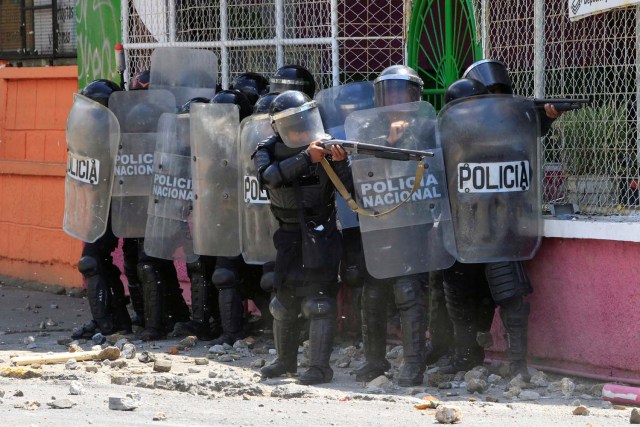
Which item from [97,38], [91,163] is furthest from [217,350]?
[97,38]

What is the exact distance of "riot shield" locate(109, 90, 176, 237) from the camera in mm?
9305

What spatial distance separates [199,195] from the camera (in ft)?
29.1

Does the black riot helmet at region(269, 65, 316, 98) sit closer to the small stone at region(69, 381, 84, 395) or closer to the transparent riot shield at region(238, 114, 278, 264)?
the transparent riot shield at region(238, 114, 278, 264)

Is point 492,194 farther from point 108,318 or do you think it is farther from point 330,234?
point 108,318

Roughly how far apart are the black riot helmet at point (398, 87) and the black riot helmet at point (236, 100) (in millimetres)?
1522

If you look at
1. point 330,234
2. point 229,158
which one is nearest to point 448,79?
point 229,158

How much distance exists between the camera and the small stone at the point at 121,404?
647cm

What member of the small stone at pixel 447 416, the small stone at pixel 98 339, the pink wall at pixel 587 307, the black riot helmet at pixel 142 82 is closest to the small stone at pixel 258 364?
the small stone at pixel 98 339

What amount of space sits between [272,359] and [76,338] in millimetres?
1730

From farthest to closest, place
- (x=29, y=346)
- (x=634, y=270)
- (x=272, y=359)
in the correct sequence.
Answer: (x=29, y=346), (x=272, y=359), (x=634, y=270)

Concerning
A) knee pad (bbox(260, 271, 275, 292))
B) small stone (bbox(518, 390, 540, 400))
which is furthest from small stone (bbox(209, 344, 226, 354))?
small stone (bbox(518, 390, 540, 400))

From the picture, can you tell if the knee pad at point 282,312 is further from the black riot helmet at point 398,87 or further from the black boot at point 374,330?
the black riot helmet at point 398,87

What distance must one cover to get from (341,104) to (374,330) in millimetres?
1432

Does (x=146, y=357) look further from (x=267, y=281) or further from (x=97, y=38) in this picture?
(x=97, y=38)
